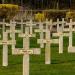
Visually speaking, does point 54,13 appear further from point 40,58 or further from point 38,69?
point 38,69

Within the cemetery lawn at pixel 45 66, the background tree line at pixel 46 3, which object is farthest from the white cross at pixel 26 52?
the background tree line at pixel 46 3

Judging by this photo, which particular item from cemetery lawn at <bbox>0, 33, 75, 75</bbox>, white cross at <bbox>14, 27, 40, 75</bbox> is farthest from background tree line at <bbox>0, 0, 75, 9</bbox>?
white cross at <bbox>14, 27, 40, 75</bbox>

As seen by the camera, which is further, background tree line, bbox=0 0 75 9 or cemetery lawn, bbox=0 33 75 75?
background tree line, bbox=0 0 75 9

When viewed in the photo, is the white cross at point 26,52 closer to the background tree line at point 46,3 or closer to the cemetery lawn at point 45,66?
the cemetery lawn at point 45,66

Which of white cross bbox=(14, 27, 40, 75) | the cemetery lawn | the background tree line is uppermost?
white cross bbox=(14, 27, 40, 75)

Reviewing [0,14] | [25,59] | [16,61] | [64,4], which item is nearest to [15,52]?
[25,59]

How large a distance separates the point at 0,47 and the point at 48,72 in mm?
6665

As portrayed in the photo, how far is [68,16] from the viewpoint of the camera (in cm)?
3325

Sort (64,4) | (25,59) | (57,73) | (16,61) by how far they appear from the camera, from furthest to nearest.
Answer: (64,4)
(16,61)
(57,73)
(25,59)

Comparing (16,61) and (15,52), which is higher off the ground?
(15,52)

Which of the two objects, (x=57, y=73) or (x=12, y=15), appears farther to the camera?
(x=12, y=15)

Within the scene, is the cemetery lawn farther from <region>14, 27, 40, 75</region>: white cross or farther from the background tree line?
the background tree line

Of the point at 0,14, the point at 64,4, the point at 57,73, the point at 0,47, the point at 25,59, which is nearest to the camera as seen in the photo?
the point at 25,59

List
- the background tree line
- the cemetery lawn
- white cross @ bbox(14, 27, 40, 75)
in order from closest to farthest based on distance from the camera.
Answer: white cross @ bbox(14, 27, 40, 75), the cemetery lawn, the background tree line
